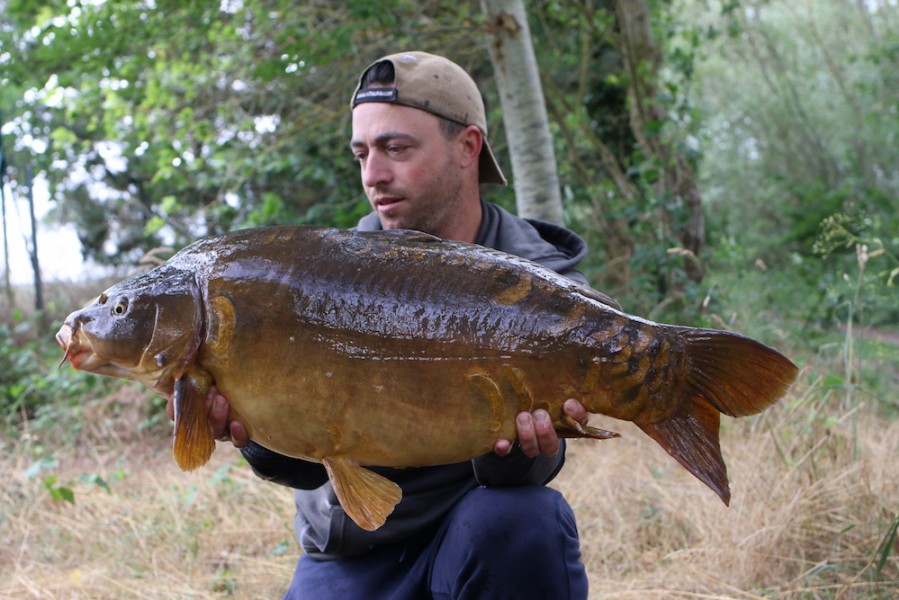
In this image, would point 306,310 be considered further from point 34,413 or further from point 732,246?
point 34,413

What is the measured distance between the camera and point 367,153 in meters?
2.44

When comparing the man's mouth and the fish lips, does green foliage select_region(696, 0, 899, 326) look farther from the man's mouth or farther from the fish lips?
the fish lips

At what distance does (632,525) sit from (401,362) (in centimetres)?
210

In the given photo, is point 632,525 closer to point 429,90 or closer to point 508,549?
point 508,549

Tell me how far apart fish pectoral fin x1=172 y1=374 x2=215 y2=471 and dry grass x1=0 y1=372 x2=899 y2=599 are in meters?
1.53

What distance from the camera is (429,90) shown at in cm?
246

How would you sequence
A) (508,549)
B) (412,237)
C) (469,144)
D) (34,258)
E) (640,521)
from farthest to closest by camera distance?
(34,258) < (640,521) < (469,144) < (508,549) < (412,237)

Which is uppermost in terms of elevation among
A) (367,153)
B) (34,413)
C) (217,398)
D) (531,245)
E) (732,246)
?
(367,153)

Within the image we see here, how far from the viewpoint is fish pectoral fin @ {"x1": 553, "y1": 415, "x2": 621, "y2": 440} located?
65.6 inches

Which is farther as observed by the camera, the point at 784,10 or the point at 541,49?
the point at 784,10

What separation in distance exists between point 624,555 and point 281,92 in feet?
13.7

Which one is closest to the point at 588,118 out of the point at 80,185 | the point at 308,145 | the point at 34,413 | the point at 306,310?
the point at 308,145

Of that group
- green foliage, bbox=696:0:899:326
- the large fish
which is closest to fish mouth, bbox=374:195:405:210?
the large fish

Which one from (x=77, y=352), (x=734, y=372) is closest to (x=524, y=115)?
(x=734, y=372)
